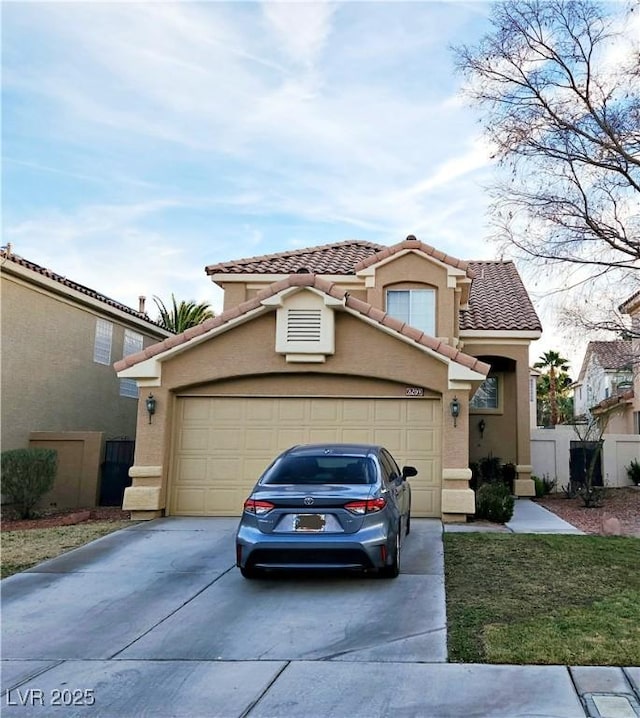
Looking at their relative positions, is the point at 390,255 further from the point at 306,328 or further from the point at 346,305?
the point at 306,328

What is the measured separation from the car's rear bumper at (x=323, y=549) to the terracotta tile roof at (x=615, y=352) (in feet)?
32.3

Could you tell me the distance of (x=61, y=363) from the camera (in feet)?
54.6

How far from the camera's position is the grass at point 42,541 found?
30.0ft

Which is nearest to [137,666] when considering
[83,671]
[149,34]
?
[83,671]

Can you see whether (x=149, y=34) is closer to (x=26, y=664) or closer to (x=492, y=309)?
(x=26, y=664)

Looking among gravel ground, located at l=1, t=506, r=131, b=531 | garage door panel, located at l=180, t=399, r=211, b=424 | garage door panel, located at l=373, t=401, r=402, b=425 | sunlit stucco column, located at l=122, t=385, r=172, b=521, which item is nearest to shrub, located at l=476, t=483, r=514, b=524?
garage door panel, located at l=373, t=401, r=402, b=425

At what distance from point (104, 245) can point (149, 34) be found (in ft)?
25.8

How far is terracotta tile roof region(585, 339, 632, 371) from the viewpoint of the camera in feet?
49.3

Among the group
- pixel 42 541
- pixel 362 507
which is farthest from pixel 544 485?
pixel 42 541

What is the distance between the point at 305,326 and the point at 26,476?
6.41 m

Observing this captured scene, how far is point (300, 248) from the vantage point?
19.6 m

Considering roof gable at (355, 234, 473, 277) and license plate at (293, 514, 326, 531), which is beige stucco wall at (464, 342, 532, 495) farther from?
license plate at (293, 514, 326, 531)

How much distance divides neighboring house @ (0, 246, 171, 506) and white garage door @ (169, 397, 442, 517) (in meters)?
3.29

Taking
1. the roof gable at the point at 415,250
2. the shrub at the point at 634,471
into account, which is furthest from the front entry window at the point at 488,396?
the shrub at the point at 634,471
